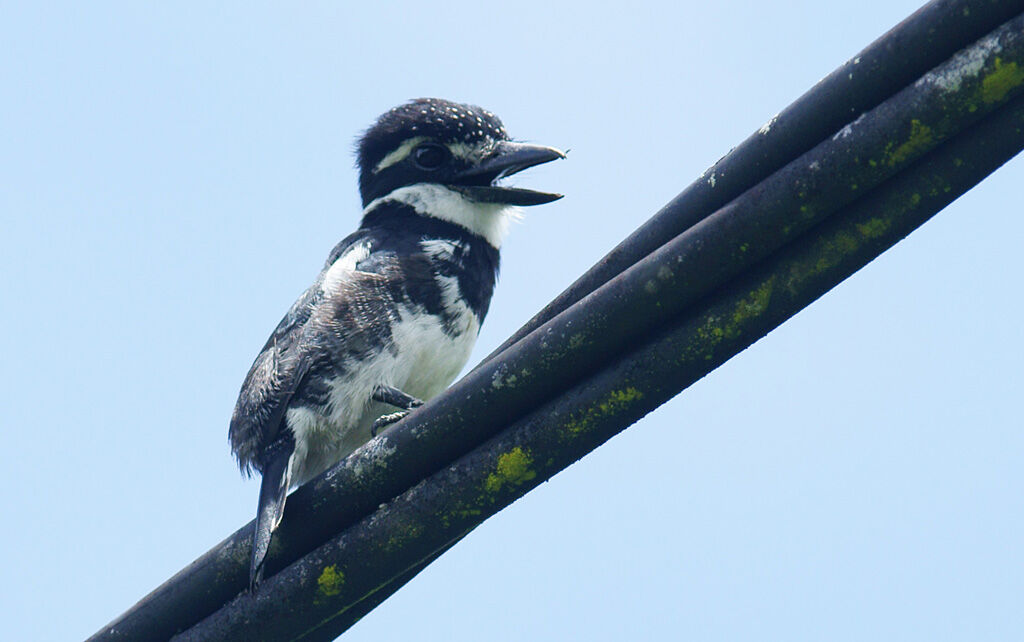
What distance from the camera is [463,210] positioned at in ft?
15.5

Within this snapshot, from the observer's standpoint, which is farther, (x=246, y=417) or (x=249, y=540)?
(x=246, y=417)

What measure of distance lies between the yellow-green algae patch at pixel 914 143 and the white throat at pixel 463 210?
9.32 feet

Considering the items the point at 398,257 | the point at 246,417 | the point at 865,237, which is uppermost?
the point at 398,257

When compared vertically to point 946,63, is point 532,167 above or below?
above

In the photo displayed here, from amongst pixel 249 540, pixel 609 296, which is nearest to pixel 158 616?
pixel 249 540

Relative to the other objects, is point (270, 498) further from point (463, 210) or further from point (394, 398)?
point (463, 210)

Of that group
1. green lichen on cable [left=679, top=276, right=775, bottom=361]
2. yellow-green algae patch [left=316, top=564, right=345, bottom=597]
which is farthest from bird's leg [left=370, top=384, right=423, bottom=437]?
green lichen on cable [left=679, top=276, right=775, bottom=361]

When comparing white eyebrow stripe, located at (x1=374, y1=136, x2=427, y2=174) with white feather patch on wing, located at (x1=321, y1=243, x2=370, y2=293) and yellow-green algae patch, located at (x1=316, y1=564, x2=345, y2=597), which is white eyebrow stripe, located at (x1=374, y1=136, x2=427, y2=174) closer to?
white feather patch on wing, located at (x1=321, y1=243, x2=370, y2=293)

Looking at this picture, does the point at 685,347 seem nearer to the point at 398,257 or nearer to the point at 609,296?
the point at 609,296

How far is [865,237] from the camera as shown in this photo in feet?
6.57

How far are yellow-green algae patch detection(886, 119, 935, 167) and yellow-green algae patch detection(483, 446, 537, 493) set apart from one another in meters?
0.78

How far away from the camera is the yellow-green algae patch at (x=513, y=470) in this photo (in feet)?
7.30

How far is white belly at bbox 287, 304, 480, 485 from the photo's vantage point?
13.0 feet

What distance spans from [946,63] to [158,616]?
176 centimetres
